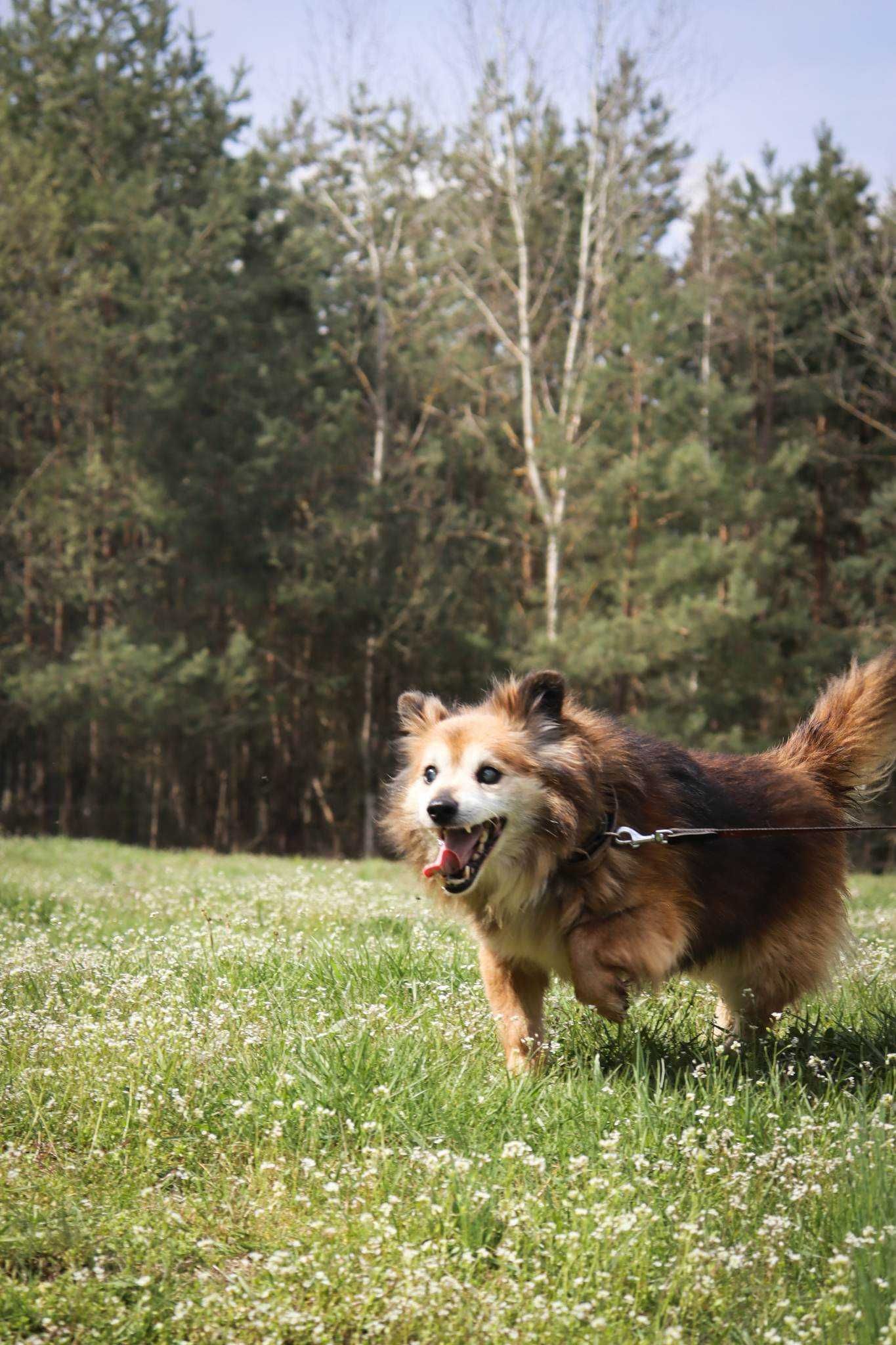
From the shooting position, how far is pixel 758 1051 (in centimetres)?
462

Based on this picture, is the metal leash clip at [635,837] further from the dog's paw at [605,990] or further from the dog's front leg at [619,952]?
the dog's paw at [605,990]

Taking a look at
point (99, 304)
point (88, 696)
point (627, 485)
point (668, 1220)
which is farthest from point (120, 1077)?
point (99, 304)

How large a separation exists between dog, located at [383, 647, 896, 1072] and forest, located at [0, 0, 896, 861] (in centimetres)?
1710

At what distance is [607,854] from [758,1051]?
3.44 feet

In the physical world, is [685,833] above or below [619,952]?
above

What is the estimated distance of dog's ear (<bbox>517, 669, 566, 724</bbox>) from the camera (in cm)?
435

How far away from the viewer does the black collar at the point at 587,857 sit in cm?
429

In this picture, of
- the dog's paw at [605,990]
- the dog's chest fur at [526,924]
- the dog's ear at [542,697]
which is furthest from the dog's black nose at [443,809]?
the dog's paw at [605,990]

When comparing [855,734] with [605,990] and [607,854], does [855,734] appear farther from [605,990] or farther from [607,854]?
[605,990]

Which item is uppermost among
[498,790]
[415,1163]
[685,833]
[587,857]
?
[498,790]

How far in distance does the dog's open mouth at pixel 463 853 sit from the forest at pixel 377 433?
17846 millimetres

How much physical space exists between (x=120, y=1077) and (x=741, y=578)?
20028 millimetres

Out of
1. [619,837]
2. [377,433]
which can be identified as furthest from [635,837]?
[377,433]

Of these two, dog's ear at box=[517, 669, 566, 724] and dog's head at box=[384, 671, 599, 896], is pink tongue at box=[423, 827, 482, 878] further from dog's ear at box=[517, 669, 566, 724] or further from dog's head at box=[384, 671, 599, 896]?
dog's ear at box=[517, 669, 566, 724]
